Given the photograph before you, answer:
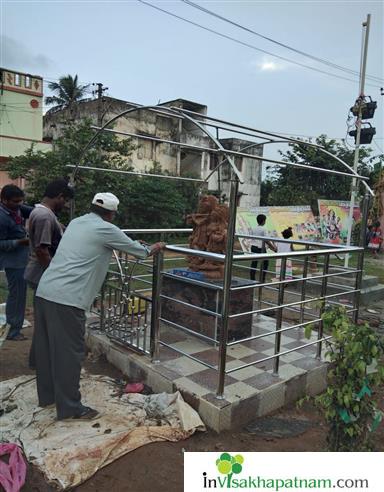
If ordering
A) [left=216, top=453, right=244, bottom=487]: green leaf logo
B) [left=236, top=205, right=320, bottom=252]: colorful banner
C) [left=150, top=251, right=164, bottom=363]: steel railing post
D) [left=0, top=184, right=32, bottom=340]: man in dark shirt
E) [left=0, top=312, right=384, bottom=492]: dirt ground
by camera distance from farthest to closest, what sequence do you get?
[left=236, top=205, right=320, bottom=252]: colorful banner → [left=0, top=184, right=32, bottom=340]: man in dark shirt → [left=150, top=251, right=164, bottom=363]: steel railing post → [left=0, top=312, right=384, bottom=492]: dirt ground → [left=216, top=453, right=244, bottom=487]: green leaf logo

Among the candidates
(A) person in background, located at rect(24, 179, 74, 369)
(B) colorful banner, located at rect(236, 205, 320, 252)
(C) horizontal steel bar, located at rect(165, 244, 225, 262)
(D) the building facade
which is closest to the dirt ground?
(C) horizontal steel bar, located at rect(165, 244, 225, 262)

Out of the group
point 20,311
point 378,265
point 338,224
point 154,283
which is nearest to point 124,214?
point 338,224

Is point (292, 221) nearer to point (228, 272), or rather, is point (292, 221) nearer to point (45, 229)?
point (45, 229)

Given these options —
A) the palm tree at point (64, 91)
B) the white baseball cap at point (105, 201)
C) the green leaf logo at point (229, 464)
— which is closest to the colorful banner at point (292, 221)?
the white baseball cap at point (105, 201)

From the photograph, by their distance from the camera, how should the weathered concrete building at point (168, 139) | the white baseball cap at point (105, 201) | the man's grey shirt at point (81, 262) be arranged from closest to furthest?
the man's grey shirt at point (81, 262) → the white baseball cap at point (105, 201) → the weathered concrete building at point (168, 139)

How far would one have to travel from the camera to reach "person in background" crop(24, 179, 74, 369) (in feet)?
11.1

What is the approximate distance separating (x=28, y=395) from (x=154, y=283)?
4.28 ft

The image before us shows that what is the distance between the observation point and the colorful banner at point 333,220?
12.4 meters

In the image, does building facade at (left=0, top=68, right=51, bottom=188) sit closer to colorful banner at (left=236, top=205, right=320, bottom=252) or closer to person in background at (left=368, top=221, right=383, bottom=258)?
colorful banner at (left=236, top=205, right=320, bottom=252)

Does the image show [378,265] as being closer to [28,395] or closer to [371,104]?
[371,104]

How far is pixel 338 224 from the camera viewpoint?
12.5 meters

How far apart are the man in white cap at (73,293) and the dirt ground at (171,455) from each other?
0.52 meters

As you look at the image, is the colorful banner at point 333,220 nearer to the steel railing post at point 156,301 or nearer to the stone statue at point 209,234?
the stone statue at point 209,234

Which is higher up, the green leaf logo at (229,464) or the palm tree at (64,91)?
the palm tree at (64,91)
